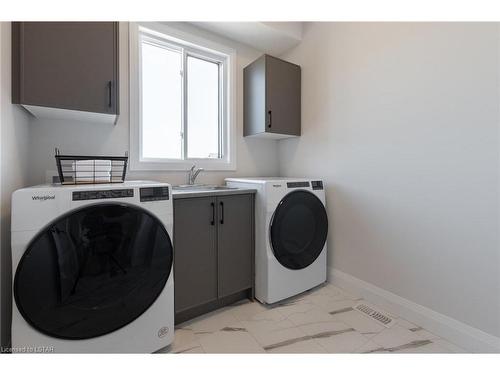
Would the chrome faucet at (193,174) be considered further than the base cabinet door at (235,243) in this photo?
Yes

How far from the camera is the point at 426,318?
1.57m

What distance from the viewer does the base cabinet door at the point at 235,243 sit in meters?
1.72

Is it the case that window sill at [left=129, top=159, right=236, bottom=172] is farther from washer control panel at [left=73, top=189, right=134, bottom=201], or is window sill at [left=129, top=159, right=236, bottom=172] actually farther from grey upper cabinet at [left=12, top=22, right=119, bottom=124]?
washer control panel at [left=73, top=189, right=134, bottom=201]

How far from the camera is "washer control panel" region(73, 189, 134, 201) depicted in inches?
42.1

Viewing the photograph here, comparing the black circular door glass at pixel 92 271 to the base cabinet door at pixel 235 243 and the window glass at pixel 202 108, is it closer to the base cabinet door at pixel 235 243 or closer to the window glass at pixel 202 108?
the base cabinet door at pixel 235 243

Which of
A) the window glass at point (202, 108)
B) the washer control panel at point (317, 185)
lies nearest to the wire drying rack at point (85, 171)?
the window glass at point (202, 108)

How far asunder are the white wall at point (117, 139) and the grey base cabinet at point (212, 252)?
0.68m

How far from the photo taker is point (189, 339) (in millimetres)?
1451

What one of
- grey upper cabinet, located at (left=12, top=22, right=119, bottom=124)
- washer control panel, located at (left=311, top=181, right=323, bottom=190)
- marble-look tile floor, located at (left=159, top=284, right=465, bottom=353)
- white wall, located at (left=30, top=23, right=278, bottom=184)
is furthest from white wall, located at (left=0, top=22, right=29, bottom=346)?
washer control panel, located at (left=311, top=181, right=323, bottom=190)

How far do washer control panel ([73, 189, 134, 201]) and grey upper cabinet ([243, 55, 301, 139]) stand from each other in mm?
1463

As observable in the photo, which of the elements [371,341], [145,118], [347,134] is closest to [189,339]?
[371,341]
